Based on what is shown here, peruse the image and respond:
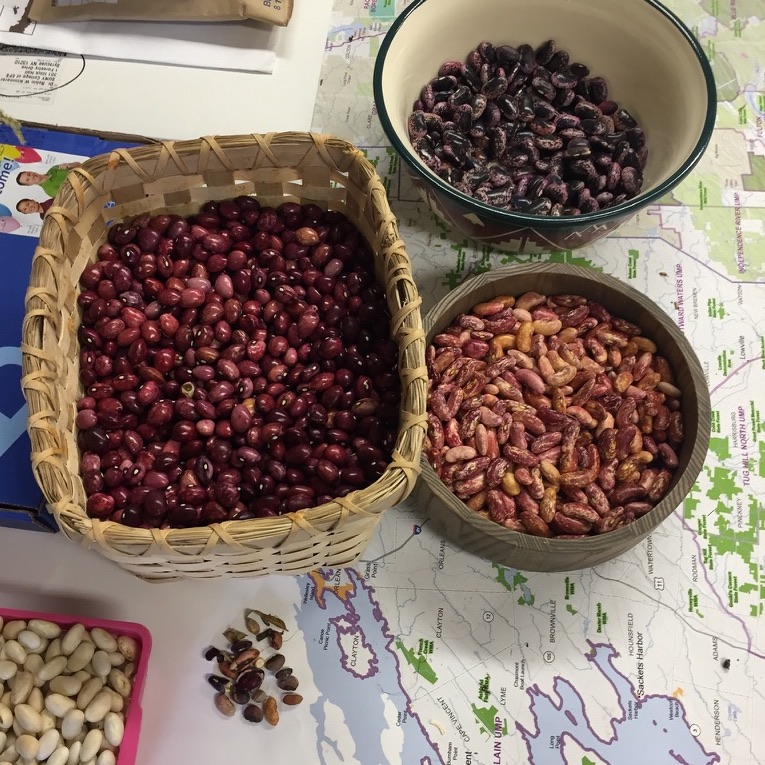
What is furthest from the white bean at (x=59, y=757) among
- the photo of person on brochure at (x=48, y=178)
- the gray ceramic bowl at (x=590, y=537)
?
the photo of person on brochure at (x=48, y=178)

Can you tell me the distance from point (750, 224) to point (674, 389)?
0.35 m

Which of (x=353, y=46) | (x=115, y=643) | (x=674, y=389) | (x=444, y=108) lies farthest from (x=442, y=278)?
(x=115, y=643)

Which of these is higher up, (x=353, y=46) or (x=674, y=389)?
(x=353, y=46)

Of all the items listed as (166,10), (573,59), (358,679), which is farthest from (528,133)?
(358,679)

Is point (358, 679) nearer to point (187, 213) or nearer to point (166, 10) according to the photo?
point (187, 213)

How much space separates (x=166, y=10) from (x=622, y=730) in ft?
3.66

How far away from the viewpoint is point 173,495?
0.69 metres

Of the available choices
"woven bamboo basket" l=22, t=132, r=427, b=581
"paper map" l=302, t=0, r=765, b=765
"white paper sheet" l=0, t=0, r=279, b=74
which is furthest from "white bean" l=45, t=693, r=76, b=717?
"white paper sheet" l=0, t=0, r=279, b=74

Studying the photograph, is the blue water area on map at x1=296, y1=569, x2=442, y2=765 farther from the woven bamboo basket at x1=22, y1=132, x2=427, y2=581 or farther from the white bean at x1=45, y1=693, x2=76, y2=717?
the white bean at x1=45, y1=693, x2=76, y2=717

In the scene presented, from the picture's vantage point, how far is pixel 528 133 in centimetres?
92

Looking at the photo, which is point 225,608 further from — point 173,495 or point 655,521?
point 655,521

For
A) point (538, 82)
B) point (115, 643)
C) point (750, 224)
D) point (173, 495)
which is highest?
point (538, 82)

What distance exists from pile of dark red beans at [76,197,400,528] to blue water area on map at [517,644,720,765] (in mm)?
326

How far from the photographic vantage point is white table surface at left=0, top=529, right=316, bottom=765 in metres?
0.74
